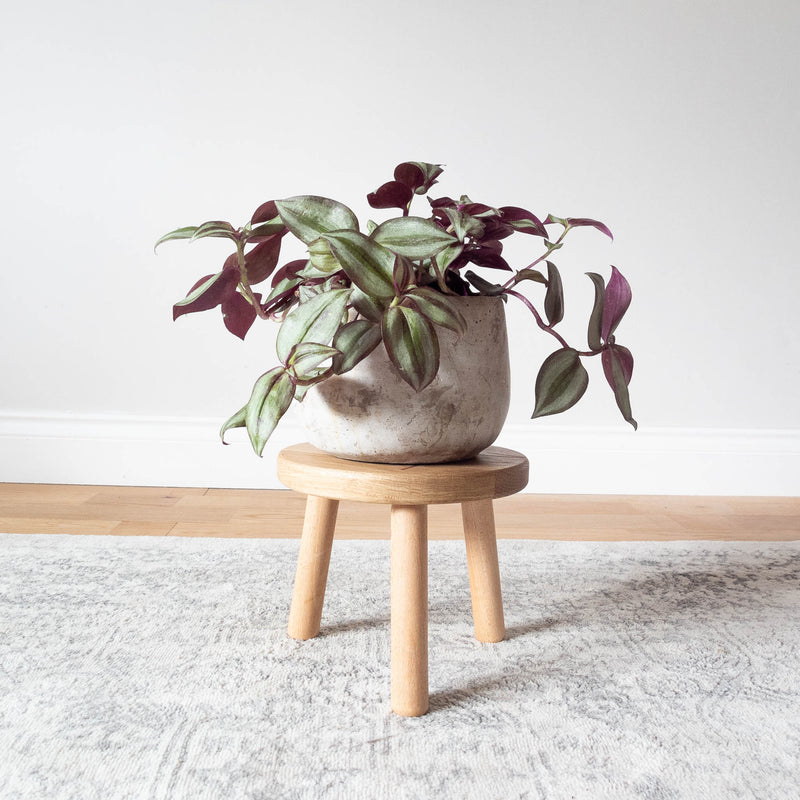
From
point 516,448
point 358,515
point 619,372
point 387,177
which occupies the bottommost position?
point 358,515

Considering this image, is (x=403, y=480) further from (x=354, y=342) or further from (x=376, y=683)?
(x=376, y=683)

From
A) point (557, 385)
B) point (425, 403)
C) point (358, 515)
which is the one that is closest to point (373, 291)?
point (425, 403)

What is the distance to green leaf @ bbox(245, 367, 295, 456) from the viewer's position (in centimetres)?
71

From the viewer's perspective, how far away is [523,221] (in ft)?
2.51

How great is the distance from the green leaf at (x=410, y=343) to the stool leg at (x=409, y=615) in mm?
148

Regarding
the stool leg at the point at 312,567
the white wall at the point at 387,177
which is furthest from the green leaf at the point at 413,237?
the white wall at the point at 387,177

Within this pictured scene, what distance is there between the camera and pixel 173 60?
5.60ft

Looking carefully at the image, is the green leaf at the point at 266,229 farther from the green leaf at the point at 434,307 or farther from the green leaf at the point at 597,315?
the green leaf at the point at 597,315

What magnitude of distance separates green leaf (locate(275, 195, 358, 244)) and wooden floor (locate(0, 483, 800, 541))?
81cm

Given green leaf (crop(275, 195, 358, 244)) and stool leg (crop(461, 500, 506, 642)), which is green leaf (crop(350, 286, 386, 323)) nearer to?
green leaf (crop(275, 195, 358, 244))

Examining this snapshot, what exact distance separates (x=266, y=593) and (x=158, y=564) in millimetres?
213

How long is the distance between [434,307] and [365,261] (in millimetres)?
74

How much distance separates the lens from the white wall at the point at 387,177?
67.3 inches

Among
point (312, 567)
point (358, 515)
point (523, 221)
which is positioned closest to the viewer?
point (523, 221)
